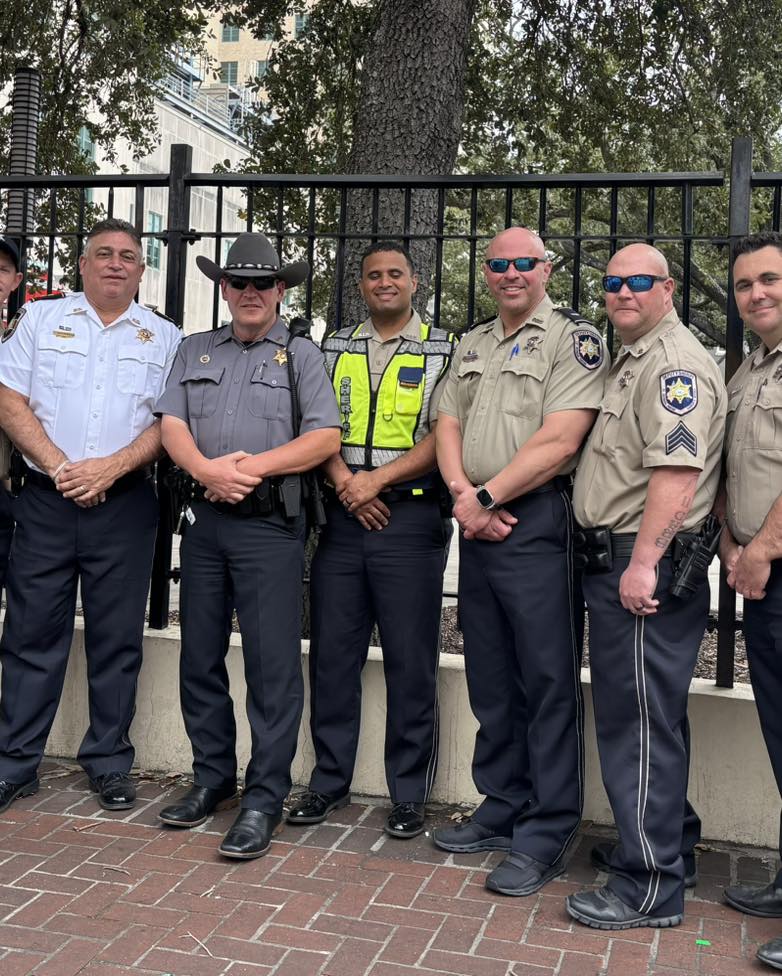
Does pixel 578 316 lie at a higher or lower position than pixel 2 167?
lower

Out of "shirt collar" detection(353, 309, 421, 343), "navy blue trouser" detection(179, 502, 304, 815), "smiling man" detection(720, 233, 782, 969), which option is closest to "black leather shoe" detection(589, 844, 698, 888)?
"smiling man" detection(720, 233, 782, 969)

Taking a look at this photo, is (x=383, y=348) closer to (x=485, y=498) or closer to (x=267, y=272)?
(x=267, y=272)

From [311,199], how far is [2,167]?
25.7 feet

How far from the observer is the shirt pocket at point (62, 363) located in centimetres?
436

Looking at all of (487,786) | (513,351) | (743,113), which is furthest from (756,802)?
(743,113)

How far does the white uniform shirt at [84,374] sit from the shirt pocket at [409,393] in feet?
3.33

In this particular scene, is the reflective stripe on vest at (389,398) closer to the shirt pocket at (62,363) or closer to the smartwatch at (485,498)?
the smartwatch at (485,498)

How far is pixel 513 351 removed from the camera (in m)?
3.88

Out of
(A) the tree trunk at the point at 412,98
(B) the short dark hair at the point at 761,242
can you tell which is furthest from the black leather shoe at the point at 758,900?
(A) the tree trunk at the point at 412,98

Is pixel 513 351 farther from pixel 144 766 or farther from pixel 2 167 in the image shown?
pixel 2 167

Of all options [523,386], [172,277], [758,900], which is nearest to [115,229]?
[172,277]

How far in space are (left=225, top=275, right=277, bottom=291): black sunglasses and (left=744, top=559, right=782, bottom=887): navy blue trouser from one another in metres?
2.14

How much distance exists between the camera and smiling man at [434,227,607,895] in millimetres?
3703

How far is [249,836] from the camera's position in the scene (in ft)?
12.7
